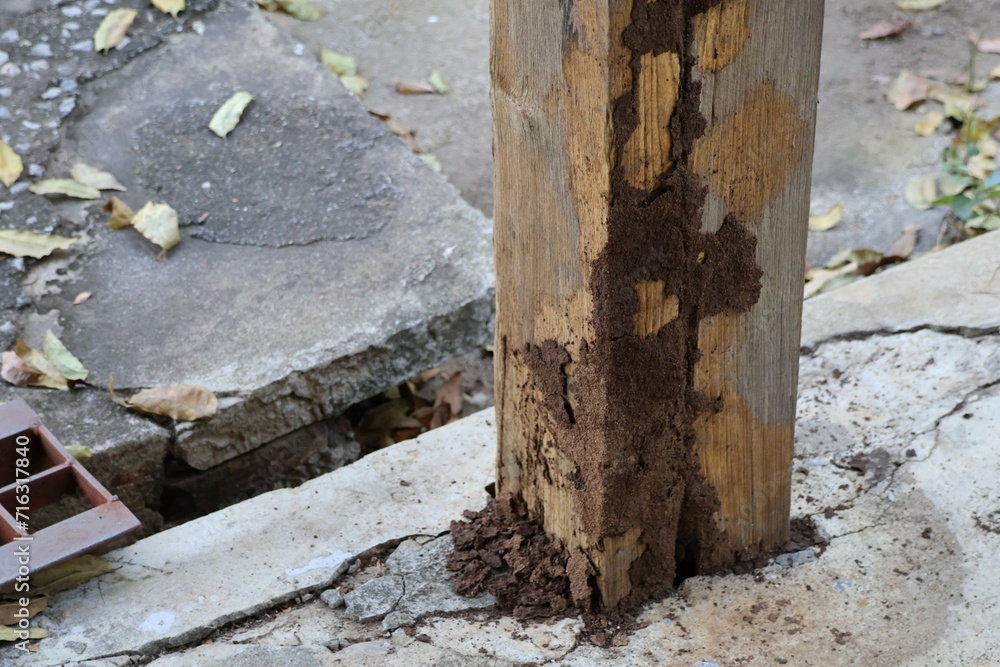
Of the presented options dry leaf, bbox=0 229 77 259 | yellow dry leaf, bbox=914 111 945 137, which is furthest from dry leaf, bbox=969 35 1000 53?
dry leaf, bbox=0 229 77 259

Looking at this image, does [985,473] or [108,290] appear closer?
[985,473]

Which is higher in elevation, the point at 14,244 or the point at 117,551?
the point at 14,244

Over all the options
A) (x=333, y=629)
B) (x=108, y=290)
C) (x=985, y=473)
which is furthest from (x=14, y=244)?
(x=985, y=473)

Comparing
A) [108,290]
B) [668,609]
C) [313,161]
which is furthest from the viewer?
[313,161]

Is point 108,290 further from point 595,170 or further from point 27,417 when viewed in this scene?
point 595,170

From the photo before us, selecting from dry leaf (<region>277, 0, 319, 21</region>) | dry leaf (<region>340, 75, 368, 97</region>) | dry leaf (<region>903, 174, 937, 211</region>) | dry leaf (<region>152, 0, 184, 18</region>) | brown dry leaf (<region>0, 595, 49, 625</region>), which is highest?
dry leaf (<region>152, 0, 184, 18</region>)

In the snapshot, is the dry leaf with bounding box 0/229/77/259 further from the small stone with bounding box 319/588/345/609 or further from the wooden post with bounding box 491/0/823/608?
the wooden post with bounding box 491/0/823/608

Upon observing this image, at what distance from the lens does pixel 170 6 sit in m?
3.49

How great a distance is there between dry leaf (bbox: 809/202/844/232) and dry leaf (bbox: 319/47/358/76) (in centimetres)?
173

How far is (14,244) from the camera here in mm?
2713

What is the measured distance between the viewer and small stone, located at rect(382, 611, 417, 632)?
179cm

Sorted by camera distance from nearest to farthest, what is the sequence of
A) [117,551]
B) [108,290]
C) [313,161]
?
[117,551] < [108,290] < [313,161]

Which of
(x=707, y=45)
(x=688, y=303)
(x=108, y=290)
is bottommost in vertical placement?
(x=108, y=290)

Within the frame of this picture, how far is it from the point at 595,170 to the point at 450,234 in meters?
1.38
